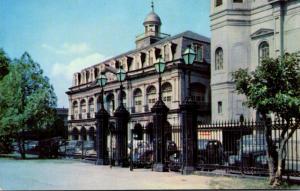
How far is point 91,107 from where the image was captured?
2844 inches

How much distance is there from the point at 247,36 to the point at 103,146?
74.3 feet

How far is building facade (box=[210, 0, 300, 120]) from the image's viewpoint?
42031mm

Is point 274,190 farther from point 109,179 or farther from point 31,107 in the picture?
point 31,107

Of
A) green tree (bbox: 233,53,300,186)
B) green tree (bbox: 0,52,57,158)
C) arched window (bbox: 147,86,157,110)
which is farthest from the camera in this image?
arched window (bbox: 147,86,157,110)

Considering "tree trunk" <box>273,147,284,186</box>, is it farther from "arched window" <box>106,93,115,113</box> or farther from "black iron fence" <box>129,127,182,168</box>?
"arched window" <box>106,93,115,113</box>

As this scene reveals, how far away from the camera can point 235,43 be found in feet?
144

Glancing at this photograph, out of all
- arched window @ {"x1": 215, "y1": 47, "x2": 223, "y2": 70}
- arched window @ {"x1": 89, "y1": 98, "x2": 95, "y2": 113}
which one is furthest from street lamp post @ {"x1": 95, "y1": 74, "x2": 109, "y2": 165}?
arched window @ {"x1": 89, "y1": 98, "x2": 95, "y2": 113}

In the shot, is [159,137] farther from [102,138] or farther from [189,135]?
[102,138]

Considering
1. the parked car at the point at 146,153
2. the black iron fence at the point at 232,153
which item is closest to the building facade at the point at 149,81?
the parked car at the point at 146,153

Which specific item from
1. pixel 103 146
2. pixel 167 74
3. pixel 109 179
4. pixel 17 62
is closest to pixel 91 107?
pixel 167 74

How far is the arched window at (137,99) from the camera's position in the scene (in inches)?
2393

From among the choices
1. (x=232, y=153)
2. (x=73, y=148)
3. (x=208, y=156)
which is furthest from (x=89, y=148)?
(x=208, y=156)

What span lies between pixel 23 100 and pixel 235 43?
68.3 ft

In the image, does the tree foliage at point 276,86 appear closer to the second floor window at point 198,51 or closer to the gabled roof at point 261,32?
the gabled roof at point 261,32
